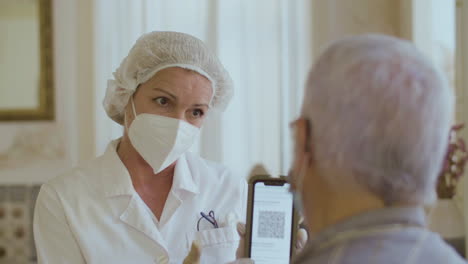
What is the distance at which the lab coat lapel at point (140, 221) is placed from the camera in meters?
1.30

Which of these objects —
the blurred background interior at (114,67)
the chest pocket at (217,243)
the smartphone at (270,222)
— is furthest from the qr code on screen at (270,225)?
the blurred background interior at (114,67)

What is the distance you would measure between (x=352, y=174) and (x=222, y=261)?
75cm

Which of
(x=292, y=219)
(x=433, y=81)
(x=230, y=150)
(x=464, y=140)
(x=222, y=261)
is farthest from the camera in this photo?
(x=230, y=150)

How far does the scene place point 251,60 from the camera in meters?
2.66

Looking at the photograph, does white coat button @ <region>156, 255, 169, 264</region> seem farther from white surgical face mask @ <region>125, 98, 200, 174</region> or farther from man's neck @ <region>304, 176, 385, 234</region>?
man's neck @ <region>304, 176, 385, 234</region>

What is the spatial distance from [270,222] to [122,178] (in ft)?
1.25

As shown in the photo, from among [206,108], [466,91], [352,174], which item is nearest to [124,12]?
[206,108]

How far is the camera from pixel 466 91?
1.68 m

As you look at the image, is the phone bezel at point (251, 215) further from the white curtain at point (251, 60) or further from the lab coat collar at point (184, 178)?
the white curtain at point (251, 60)

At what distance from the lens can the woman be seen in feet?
4.21

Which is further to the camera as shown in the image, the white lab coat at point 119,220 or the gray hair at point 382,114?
the white lab coat at point 119,220

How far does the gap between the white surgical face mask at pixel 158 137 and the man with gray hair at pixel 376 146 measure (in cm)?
67

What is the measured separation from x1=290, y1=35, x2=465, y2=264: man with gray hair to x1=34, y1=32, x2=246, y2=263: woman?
0.66 m

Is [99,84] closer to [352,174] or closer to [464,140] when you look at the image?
[464,140]
